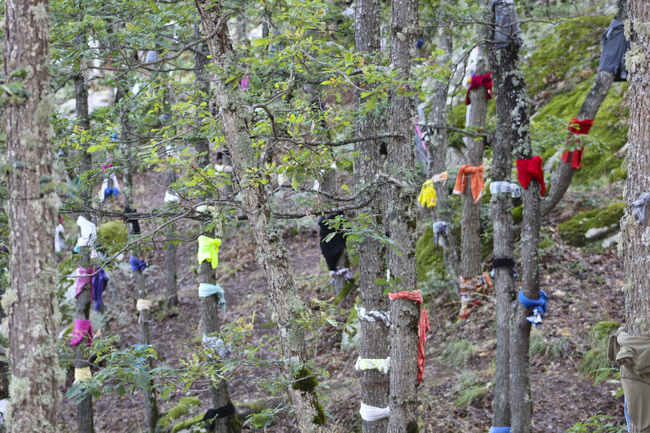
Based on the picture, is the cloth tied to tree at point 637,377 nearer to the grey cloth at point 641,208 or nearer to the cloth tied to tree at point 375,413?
the grey cloth at point 641,208

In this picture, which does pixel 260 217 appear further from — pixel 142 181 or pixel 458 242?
pixel 142 181

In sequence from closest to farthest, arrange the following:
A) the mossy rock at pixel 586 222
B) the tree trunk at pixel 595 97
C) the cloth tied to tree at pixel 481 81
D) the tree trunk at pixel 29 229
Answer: the tree trunk at pixel 29 229 → the tree trunk at pixel 595 97 → the cloth tied to tree at pixel 481 81 → the mossy rock at pixel 586 222

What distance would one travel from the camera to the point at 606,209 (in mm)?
9086

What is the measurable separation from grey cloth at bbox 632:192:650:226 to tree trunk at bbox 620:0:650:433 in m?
0.05

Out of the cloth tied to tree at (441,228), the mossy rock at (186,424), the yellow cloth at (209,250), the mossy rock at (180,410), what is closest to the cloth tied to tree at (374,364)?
the yellow cloth at (209,250)

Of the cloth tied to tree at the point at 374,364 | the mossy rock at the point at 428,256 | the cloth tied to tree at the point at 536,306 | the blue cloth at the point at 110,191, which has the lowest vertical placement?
the cloth tied to tree at the point at 374,364

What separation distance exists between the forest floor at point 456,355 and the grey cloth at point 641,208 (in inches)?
97.0

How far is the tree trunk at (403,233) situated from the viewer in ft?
16.4

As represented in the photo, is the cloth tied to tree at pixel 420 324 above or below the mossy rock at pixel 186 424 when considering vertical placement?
above

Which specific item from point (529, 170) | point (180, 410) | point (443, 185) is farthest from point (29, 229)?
point (443, 185)

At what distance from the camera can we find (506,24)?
570 centimetres

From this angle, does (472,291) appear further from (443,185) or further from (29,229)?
(29,229)

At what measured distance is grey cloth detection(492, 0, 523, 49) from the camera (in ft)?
18.7

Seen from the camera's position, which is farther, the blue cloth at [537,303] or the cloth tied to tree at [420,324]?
the blue cloth at [537,303]
